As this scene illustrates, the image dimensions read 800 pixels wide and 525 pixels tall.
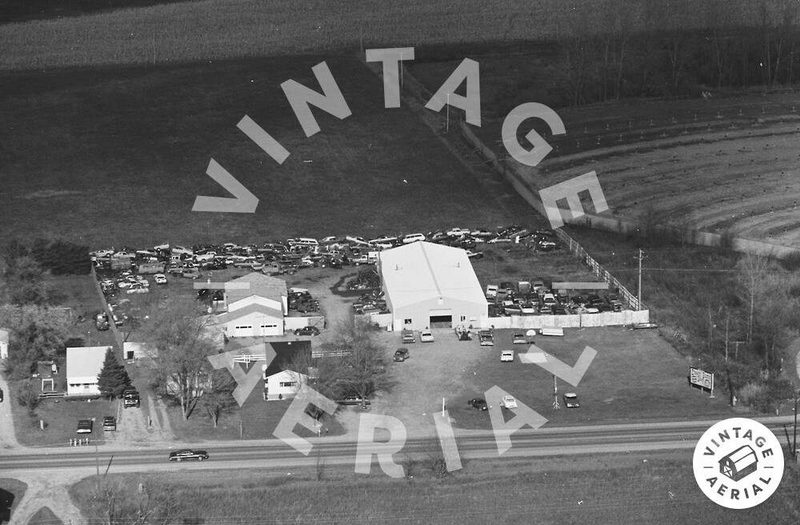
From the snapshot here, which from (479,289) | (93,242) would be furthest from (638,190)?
(93,242)

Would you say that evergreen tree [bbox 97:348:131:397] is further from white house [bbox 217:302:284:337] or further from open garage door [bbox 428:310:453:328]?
open garage door [bbox 428:310:453:328]

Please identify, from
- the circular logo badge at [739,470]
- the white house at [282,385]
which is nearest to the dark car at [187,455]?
the white house at [282,385]

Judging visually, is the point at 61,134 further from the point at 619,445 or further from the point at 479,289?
the point at 619,445

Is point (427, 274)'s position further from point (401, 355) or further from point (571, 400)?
point (571, 400)

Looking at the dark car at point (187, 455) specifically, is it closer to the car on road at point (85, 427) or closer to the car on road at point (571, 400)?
the car on road at point (85, 427)

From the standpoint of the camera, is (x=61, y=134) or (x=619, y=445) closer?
(x=619, y=445)

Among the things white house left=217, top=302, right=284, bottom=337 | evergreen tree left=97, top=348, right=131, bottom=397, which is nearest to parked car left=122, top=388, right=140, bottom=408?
evergreen tree left=97, top=348, right=131, bottom=397
